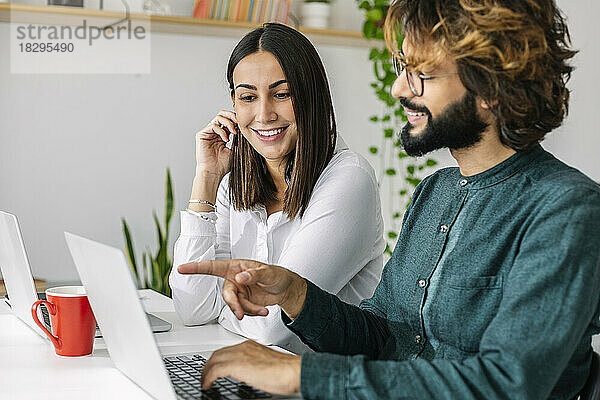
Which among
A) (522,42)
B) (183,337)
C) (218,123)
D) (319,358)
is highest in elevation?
(522,42)

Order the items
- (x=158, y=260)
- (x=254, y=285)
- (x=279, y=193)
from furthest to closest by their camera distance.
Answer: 1. (x=158, y=260)
2. (x=279, y=193)
3. (x=254, y=285)

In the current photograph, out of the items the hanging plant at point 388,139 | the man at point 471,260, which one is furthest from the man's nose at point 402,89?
the hanging plant at point 388,139

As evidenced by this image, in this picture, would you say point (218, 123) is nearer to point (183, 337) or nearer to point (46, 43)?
point (183, 337)

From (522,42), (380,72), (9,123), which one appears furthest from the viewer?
(380,72)

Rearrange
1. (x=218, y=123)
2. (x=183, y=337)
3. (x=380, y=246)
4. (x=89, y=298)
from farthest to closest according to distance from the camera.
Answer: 1. (x=218, y=123)
2. (x=380, y=246)
3. (x=183, y=337)
4. (x=89, y=298)

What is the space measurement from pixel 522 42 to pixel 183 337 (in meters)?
0.92

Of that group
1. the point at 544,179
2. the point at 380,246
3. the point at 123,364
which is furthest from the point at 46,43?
the point at 544,179

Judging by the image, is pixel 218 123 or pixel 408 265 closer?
pixel 408 265

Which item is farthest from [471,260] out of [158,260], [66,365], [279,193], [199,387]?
[158,260]

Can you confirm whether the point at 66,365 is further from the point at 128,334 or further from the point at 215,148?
the point at 215,148

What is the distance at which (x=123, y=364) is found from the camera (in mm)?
1237

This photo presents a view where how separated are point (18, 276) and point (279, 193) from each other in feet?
2.26

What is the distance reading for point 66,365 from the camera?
1339mm

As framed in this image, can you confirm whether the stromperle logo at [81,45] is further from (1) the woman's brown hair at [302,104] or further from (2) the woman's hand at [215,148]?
(1) the woman's brown hair at [302,104]
